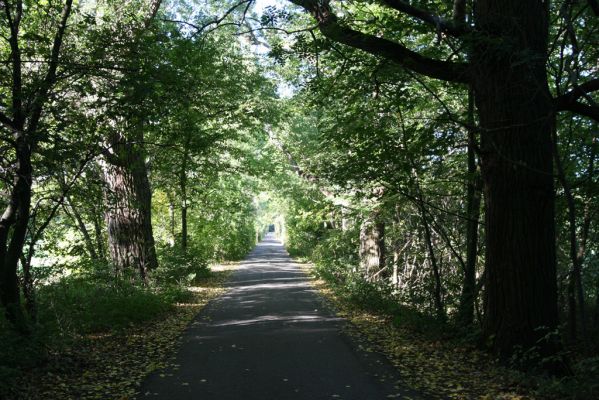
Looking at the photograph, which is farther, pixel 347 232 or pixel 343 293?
pixel 347 232

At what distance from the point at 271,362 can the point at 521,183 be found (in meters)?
3.95

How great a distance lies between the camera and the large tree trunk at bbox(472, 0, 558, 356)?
5.90 m

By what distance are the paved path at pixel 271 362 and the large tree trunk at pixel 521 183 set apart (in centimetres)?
174

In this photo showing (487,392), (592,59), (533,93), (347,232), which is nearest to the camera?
(487,392)

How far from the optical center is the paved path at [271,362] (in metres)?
5.41

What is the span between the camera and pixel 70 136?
24.2 feet

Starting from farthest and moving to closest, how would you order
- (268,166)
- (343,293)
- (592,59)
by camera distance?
(268,166), (343,293), (592,59)

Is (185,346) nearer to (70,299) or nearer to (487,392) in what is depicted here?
(70,299)

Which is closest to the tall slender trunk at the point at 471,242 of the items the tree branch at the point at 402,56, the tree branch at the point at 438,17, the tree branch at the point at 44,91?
the tree branch at the point at 402,56

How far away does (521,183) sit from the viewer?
5.93 m

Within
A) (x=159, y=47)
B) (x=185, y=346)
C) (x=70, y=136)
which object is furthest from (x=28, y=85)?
(x=185, y=346)

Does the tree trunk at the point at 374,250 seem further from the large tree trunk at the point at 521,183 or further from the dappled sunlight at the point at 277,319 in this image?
the large tree trunk at the point at 521,183

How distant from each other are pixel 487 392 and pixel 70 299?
6822mm

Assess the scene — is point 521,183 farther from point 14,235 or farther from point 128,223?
point 128,223
